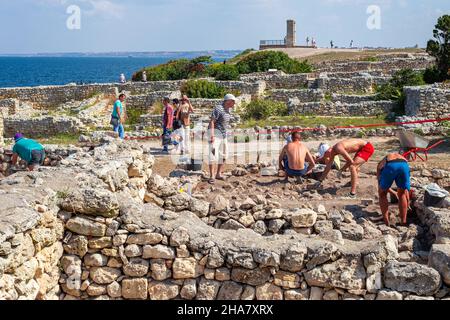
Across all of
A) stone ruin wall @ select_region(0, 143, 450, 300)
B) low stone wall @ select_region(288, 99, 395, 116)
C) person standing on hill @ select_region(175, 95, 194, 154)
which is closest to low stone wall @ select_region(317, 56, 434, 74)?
low stone wall @ select_region(288, 99, 395, 116)

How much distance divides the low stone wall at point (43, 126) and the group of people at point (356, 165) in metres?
12.1

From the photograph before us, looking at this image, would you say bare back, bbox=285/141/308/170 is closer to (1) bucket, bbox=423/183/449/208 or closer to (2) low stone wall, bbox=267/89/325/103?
(1) bucket, bbox=423/183/449/208

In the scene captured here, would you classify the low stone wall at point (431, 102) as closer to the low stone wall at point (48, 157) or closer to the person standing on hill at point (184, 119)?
the person standing on hill at point (184, 119)

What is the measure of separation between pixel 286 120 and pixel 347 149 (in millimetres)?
9920

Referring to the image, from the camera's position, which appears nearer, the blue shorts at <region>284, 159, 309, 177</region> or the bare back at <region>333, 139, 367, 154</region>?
the bare back at <region>333, 139, 367, 154</region>

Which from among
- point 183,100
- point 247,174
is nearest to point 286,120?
point 183,100

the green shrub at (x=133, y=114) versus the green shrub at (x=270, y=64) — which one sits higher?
the green shrub at (x=270, y=64)

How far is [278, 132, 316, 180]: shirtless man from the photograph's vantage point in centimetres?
1025

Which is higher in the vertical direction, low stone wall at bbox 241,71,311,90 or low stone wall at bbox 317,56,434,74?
low stone wall at bbox 317,56,434,74

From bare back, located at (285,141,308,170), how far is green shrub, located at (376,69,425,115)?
12.4 metres

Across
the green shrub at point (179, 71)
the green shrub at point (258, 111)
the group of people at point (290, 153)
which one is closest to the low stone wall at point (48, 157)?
the group of people at point (290, 153)

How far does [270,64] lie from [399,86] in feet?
40.7

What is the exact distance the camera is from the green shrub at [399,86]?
70.8ft
